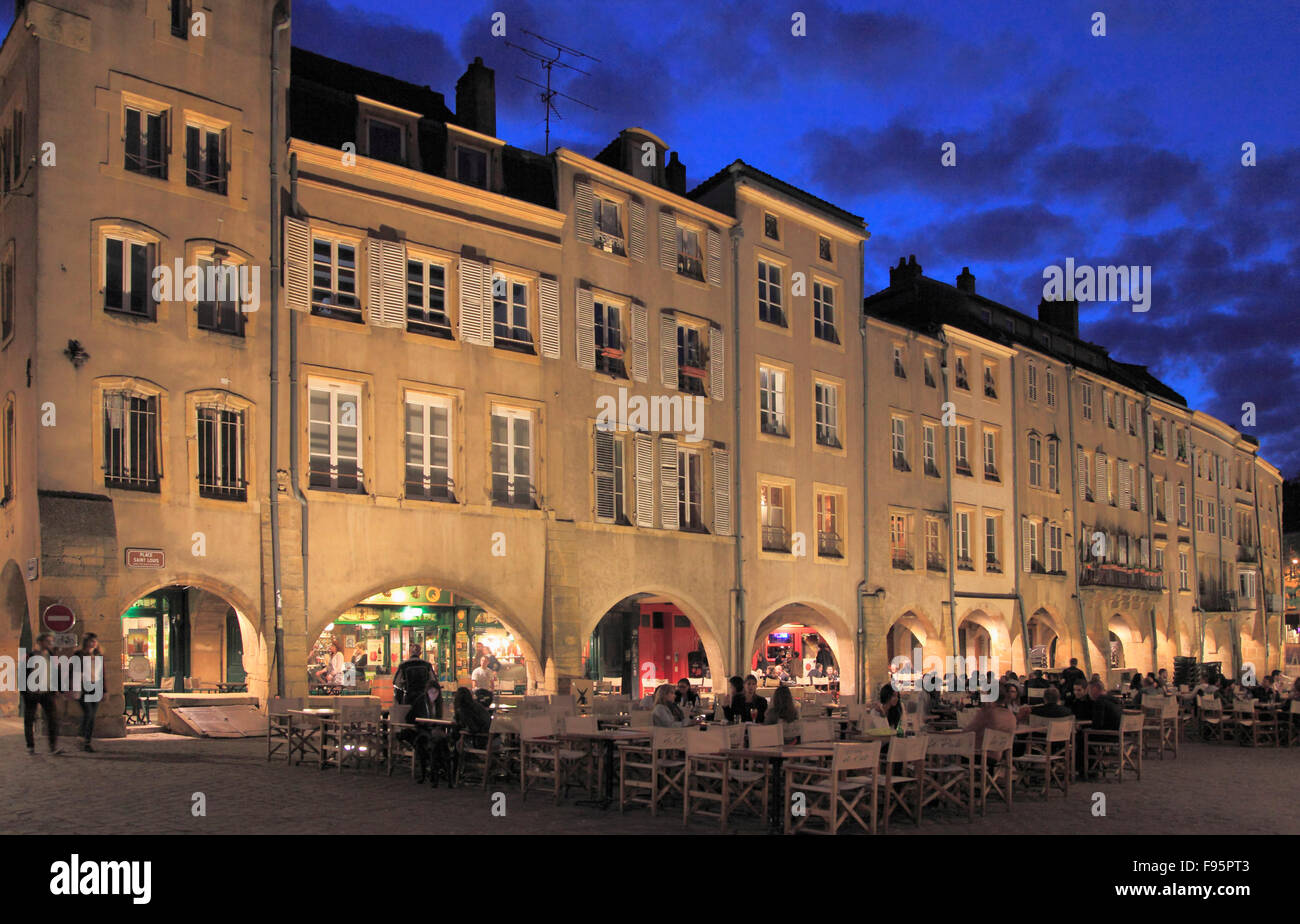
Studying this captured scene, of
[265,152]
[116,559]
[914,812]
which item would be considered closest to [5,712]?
[116,559]

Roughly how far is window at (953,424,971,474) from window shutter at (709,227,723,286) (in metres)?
10.9

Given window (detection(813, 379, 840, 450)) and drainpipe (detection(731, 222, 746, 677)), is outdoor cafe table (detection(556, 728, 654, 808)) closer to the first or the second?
drainpipe (detection(731, 222, 746, 677))

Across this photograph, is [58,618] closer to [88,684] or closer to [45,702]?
[88,684]

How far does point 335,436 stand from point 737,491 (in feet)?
33.8

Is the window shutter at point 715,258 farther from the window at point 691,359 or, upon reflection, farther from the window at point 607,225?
the window at point 607,225

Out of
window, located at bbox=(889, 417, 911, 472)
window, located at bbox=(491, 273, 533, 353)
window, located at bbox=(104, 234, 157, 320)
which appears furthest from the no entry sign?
window, located at bbox=(889, 417, 911, 472)

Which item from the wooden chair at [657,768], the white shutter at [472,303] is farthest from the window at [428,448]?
the wooden chair at [657,768]

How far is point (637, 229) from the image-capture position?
27359 millimetres

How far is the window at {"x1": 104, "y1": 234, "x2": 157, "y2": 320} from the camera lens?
19.6 meters

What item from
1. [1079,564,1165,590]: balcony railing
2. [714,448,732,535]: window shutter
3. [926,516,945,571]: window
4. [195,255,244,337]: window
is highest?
[195,255,244,337]: window

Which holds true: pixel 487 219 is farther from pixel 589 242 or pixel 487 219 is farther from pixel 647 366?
pixel 647 366

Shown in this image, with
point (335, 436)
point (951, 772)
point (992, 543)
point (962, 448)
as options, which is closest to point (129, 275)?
point (335, 436)

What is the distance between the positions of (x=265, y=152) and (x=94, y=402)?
17.9 feet

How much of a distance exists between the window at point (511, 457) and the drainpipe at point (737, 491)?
19.6 ft
